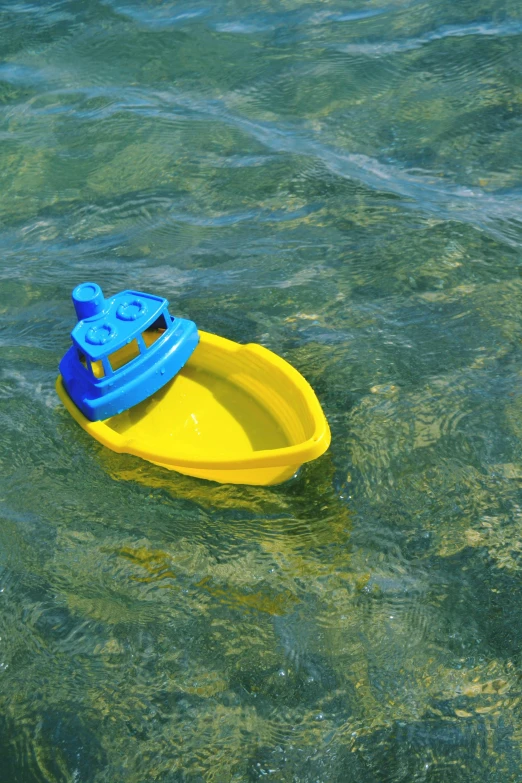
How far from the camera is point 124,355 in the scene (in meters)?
3.73

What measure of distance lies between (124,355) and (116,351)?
0.11 m

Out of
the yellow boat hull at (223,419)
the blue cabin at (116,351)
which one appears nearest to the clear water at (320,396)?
the yellow boat hull at (223,419)

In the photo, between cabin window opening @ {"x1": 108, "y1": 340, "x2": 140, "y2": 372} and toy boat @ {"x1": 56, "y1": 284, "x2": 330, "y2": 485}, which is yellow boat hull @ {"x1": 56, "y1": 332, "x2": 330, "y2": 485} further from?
cabin window opening @ {"x1": 108, "y1": 340, "x2": 140, "y2": 372}

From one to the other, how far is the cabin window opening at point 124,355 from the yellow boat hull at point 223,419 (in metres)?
0.22

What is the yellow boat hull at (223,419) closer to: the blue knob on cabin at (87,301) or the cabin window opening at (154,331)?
the cabin window opening at (154,331)

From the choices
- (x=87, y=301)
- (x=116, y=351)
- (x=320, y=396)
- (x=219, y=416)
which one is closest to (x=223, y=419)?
(x=219, y=416)

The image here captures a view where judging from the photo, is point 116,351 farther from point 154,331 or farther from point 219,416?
point 219,416

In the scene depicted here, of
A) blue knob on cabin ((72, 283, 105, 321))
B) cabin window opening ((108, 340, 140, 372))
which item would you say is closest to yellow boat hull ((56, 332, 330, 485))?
cabin window opening ((108, 340, 140, 372))

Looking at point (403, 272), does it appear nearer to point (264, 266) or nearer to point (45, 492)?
point (264, 266)

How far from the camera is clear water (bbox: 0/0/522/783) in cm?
269

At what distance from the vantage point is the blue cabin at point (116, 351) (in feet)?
11.3

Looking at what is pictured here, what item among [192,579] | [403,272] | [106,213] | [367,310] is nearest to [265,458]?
[192,579]

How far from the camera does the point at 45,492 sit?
347 centimetres

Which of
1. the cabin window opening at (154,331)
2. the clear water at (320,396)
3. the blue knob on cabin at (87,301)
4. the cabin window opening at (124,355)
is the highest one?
the blue knob on cabin at (87,301)
